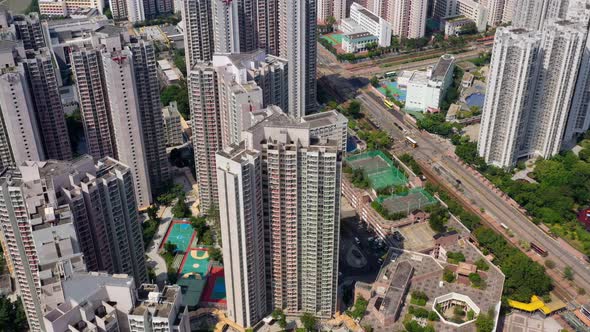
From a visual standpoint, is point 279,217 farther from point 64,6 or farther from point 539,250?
point 64,6

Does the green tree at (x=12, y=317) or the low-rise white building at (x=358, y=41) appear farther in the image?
the low-rise white building at (x=358, y=41)

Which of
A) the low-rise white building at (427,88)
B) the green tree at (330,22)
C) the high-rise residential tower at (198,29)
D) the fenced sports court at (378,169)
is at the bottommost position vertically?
the fenced sports court at (378,169)

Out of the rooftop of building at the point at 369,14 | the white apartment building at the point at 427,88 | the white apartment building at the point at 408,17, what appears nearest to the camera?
the white apartment building at the point at 427,88

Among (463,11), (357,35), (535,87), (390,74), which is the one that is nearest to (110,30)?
(535,87)

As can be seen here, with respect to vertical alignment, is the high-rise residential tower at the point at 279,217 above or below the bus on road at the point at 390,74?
above

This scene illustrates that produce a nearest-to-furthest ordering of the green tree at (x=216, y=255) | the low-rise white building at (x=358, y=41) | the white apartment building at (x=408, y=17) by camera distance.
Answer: the green tree at (x=216, y=255), the low-rise white building at (x=358, y=41), the white apartment building at (x=408, y=17)

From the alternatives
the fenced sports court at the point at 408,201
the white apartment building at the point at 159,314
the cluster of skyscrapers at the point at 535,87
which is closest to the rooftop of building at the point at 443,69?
the cluster of skyscrapers at the point at 535,87

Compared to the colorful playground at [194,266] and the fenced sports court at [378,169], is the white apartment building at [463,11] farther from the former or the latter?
the colorful playground at [194,266]
